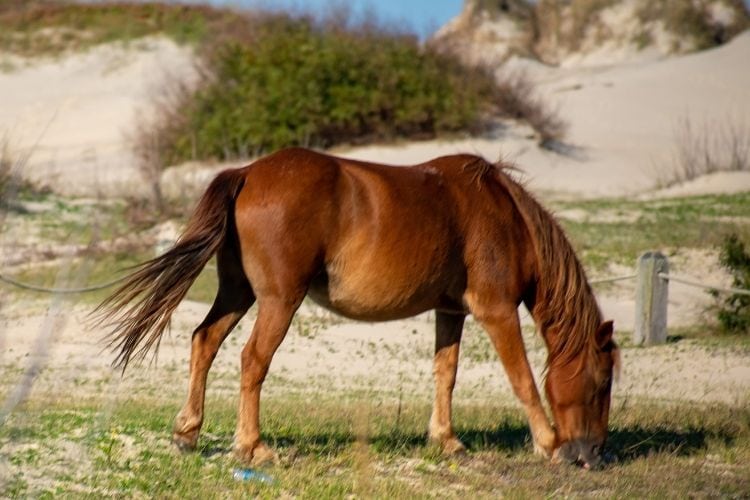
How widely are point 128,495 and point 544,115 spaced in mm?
26788

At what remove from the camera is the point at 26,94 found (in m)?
39.8

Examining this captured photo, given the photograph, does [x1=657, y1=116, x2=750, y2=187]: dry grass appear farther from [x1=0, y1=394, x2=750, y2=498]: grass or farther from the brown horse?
the brown horse

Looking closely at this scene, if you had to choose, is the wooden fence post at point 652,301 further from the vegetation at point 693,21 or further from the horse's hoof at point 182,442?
the vegetation at point 693,21

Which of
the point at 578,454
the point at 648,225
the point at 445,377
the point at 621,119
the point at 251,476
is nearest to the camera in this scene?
the point at 251,476

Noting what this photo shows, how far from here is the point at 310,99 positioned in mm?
29703

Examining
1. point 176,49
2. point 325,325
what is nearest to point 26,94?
point 176,49

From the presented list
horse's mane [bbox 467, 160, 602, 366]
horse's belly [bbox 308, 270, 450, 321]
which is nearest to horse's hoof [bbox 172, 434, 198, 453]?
horse's belly [bbox 308, 270, 450, 321]

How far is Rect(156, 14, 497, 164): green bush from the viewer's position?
2953 cm

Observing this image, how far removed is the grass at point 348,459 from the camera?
22.1 ft

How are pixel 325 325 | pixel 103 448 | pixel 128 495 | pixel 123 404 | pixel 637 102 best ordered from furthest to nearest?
1. pixel 637 102
2. pixel 325 325
3. pixel 123 404
4. pixel 103 448
5. pixel 128 495

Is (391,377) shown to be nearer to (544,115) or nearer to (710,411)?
(710,411)

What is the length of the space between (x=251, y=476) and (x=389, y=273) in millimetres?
1431

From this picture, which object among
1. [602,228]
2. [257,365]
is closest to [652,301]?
[602,228]

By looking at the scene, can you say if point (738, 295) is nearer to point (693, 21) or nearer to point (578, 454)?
point (578, 454)
